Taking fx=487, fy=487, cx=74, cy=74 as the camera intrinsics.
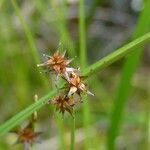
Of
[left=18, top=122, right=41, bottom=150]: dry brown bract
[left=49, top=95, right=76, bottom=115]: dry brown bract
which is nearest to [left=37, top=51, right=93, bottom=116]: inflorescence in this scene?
[left=49, top=95, right=76, bottom=115]: dry brown bract

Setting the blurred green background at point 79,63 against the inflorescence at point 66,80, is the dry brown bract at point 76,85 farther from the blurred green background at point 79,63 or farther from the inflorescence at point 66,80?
the blurred green background at point 79,63

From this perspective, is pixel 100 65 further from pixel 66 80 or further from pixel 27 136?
pixel 27 136

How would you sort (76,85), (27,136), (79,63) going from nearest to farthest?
(76,85) → (27,136) → (79,63)

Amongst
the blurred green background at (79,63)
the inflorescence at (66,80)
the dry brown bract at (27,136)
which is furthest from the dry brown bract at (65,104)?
the blurred green background at (79,63)

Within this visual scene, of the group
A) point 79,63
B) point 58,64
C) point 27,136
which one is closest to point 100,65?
point 58,64

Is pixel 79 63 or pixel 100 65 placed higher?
pixel 79 63

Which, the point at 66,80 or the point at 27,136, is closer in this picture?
the point at 66,80
